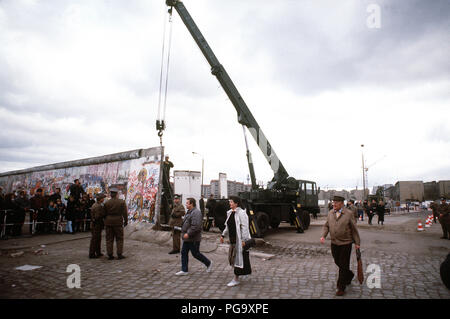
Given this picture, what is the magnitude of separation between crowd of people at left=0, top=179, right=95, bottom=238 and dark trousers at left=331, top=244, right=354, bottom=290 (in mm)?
10911

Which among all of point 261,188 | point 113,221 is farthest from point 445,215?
point 113,221

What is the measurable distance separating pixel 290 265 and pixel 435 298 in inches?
115

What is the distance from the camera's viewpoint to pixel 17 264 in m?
5.93

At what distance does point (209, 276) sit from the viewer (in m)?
5.27

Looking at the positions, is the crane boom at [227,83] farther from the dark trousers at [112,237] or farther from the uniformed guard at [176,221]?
the dark trousers at [112,237]

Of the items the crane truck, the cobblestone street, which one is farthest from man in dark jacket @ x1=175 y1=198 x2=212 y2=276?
the crane truck

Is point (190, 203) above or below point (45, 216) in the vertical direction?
above

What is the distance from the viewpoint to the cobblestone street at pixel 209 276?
13.8 feet

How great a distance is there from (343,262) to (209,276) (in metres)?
2.72

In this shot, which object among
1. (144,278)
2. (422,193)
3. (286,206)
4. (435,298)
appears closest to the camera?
(435,298)

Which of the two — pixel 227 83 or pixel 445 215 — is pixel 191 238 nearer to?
pixel 227 83

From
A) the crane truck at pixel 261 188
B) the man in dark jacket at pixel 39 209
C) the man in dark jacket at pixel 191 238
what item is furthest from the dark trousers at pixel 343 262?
the man in dark jacket at pixel 39 209
